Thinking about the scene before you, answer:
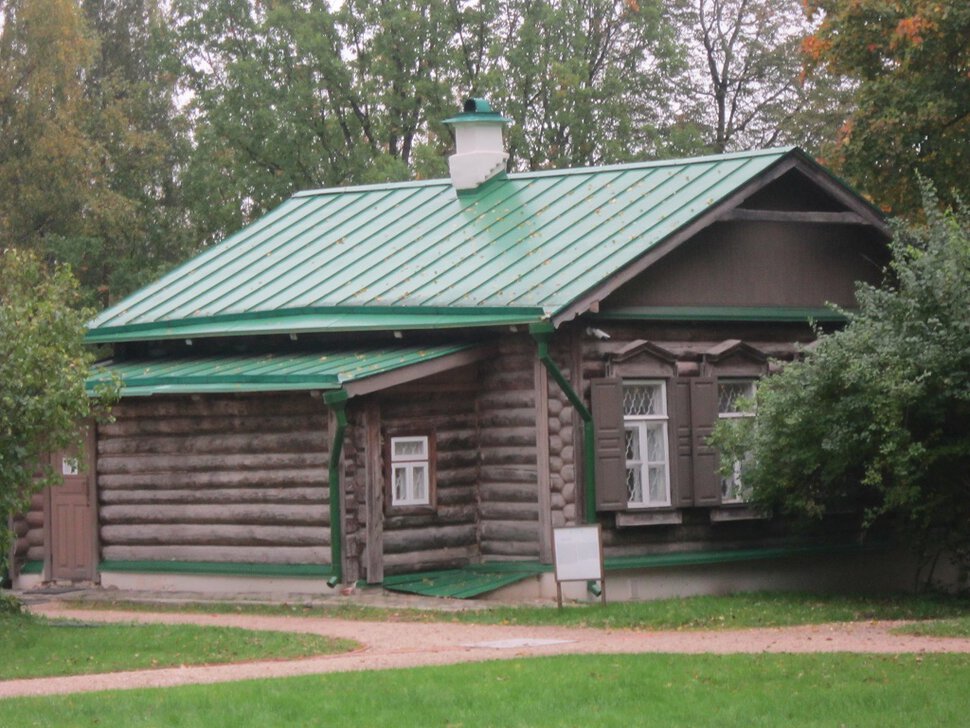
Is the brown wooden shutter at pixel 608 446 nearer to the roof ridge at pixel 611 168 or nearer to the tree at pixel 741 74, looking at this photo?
the roof ridge at pixel 611 168

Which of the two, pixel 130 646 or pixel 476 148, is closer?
pixel 130 646

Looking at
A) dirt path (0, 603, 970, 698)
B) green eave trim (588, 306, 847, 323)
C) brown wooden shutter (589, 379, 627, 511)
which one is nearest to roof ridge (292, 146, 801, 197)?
green eave trim (588, 306, 847, 323)

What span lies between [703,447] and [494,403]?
103 inches

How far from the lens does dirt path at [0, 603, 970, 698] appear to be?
14383 mm

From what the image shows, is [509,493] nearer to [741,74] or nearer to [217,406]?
[217,406]

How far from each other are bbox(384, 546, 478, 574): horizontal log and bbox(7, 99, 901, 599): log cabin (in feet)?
0.09

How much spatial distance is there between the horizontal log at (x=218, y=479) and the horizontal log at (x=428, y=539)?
1.07 meters

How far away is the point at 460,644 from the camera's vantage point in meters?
16.5

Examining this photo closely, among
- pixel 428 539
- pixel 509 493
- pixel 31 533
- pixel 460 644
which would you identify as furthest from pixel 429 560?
pixel 31 533

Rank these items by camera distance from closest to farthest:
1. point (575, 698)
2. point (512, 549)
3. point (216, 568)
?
point (575, 698) < point (512, 549) < point (216, 568)

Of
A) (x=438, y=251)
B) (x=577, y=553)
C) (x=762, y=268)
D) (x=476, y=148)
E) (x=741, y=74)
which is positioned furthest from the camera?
(x=741, y=74)

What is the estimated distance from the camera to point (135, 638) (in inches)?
672

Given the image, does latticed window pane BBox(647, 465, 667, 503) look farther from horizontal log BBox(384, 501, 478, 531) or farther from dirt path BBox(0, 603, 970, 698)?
dirt path BBox(0, 603, 970, 698)

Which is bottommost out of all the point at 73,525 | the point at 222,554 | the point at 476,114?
the point at 222,554
